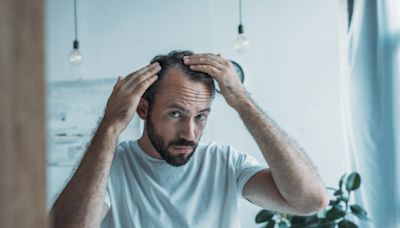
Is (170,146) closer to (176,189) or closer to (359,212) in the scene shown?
(176,189)

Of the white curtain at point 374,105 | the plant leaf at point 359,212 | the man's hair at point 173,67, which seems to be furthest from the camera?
the plant leaf at point 359,212

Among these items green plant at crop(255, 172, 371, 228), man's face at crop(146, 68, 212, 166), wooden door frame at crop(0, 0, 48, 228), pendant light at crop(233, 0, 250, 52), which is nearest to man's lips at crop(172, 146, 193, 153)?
man's face at crop(146, 68, 212, 166)

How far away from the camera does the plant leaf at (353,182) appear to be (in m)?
2.62

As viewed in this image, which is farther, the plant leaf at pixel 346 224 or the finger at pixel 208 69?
the plant leaf at pixel 346 224

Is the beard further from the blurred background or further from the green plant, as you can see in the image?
the blurred background

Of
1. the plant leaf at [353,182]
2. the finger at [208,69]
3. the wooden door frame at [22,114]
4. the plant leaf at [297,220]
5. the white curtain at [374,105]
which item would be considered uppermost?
the wooden door frame at [22,114]

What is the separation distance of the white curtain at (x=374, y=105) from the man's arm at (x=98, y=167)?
150 cm

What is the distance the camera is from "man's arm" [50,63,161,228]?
1.24 metres

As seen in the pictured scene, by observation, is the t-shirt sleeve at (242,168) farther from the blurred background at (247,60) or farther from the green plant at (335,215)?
the blurred background at (247,60)

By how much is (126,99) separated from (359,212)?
5.53ft

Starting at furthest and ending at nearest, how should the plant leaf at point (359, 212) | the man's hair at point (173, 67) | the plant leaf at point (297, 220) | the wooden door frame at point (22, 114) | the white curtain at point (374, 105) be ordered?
the plant leaf at point (297, 220)
the plant leaf at point (359, 212)
the white curtain at point (374, 105)
the man's hair at point (173, 67)
the wooden door frame at point (22, 114)

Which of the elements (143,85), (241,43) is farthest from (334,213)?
(143,85)

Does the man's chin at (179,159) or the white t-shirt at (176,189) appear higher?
the man's chin at (179,159)

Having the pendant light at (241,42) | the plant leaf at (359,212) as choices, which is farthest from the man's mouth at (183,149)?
the pendant light at (241,42)
